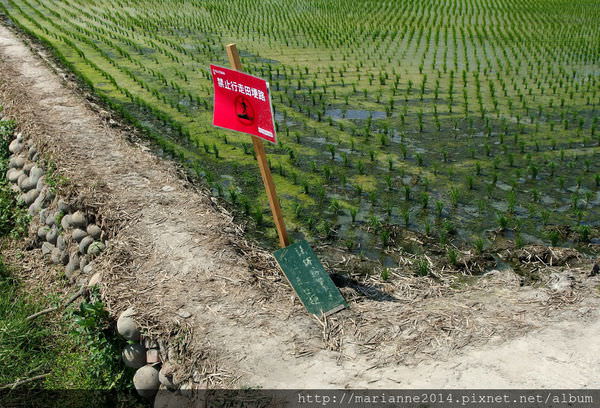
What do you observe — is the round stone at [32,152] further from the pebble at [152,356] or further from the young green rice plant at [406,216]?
the young green rice plant at [406,216]

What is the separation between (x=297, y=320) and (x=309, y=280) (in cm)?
35

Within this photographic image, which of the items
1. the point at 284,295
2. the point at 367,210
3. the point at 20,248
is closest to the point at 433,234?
the point at 367,210

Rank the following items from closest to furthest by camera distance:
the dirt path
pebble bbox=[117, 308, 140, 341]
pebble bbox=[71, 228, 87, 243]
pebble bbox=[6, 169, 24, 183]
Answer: the dirt path
pebble bbox=[117, 308, 140, 341]
pebble bbox=[71, 228, 87, 243]
pebble bbox=[6, 169, 24, 183]

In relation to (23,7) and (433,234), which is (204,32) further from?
(433,234)

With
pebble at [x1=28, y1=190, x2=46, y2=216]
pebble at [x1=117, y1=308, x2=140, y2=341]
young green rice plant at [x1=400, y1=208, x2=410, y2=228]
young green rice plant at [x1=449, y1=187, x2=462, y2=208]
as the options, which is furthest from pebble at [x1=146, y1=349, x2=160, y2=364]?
young green rice plant at [x1=449, y1=187, x2=462, y2=208]

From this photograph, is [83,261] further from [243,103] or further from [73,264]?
[243,103]

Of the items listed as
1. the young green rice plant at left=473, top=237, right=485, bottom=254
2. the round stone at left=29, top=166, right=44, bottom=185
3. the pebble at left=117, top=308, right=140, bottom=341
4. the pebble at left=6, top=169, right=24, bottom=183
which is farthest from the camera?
the pebble at left=6, top=169, right=24, bottom=183

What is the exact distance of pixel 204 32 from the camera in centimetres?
1330

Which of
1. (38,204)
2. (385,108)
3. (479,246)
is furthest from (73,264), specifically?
(385,108)

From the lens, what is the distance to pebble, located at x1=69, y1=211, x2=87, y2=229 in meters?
5.46

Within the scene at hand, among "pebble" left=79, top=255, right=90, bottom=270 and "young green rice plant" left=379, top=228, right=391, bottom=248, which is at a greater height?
"young green rice plant" left=379, top=228, right=391, bottom=248

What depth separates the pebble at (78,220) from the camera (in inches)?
215

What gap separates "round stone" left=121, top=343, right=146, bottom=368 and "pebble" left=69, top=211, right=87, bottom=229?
71.1 inches

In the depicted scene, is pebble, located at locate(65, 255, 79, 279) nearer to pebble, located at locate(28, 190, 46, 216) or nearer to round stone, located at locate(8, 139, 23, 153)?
pebble, located at locate(28, 190, 46, 216)
